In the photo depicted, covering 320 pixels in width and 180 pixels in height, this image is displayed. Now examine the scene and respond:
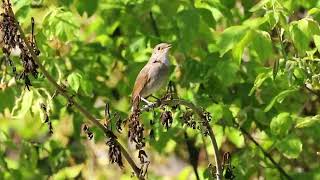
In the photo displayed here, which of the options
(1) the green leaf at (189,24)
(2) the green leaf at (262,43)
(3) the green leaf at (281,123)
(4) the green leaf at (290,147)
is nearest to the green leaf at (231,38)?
(2) the green leaf at (262,43)

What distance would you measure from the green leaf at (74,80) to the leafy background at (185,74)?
0.01 metres

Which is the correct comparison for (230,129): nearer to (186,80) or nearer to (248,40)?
(186,80)

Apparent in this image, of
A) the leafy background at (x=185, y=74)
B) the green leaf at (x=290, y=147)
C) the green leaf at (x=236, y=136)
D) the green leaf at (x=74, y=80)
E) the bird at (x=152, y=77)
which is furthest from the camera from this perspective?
the green leaf at (x=236, y=136)

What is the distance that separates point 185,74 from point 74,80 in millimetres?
910

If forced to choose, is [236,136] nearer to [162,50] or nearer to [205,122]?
[162,50]

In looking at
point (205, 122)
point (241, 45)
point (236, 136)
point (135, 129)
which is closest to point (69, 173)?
point (236, 136)

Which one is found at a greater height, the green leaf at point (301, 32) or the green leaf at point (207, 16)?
→ the green leaf at point (207, 16)

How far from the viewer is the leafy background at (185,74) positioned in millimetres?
4613

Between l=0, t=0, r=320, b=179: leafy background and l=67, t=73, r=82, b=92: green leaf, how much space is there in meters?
0.01

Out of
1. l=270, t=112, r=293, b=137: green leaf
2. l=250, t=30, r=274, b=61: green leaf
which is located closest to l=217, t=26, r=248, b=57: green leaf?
l=250, t=30, r=274, b=61: green leaf

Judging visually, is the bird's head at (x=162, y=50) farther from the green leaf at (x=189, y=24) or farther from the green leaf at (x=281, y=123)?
the green leaf at (x=281, y=123)

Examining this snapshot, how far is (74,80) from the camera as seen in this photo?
16.7 feet

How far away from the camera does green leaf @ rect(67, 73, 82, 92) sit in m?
5.04

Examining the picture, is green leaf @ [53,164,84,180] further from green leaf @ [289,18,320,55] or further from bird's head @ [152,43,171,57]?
green leaf @ [289,18,320,55]
